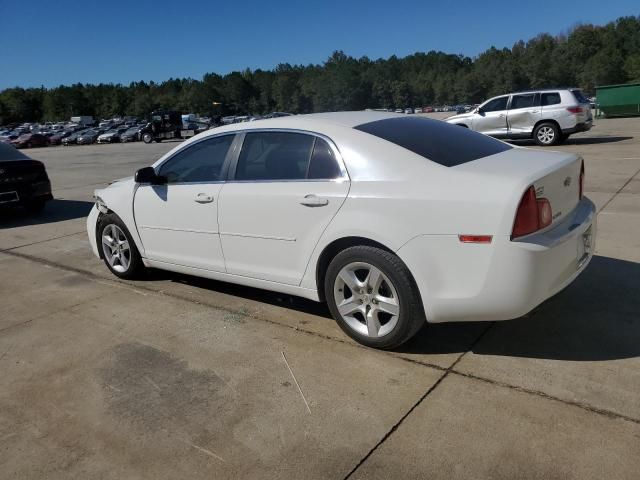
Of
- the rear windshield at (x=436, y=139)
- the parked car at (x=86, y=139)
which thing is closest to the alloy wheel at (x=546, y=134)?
the rear windshield at (x=436, y=139)

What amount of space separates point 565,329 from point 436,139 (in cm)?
152

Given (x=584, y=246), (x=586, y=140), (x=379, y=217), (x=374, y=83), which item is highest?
(x=374, y=83)

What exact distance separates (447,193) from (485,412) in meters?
1.18

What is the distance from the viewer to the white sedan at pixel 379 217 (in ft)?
9.80

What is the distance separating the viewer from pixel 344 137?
3635 millimetres

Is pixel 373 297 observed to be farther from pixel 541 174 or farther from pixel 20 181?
pixel 20 181

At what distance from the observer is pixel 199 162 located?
4520mm

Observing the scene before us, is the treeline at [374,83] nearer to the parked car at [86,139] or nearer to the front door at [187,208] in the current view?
the parked car at [86,139]

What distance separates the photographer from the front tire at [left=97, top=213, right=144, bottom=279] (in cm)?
520

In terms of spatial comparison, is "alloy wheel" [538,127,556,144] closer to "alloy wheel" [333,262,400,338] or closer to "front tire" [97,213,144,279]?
"front tire" [97,213,144,279]

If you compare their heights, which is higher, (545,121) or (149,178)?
(149,178)

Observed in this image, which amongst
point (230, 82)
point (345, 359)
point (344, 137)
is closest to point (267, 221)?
point (344, 137)

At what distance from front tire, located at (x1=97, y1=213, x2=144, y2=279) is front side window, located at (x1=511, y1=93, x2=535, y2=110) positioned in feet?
42.9

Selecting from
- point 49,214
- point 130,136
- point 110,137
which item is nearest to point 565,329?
point 49,214
